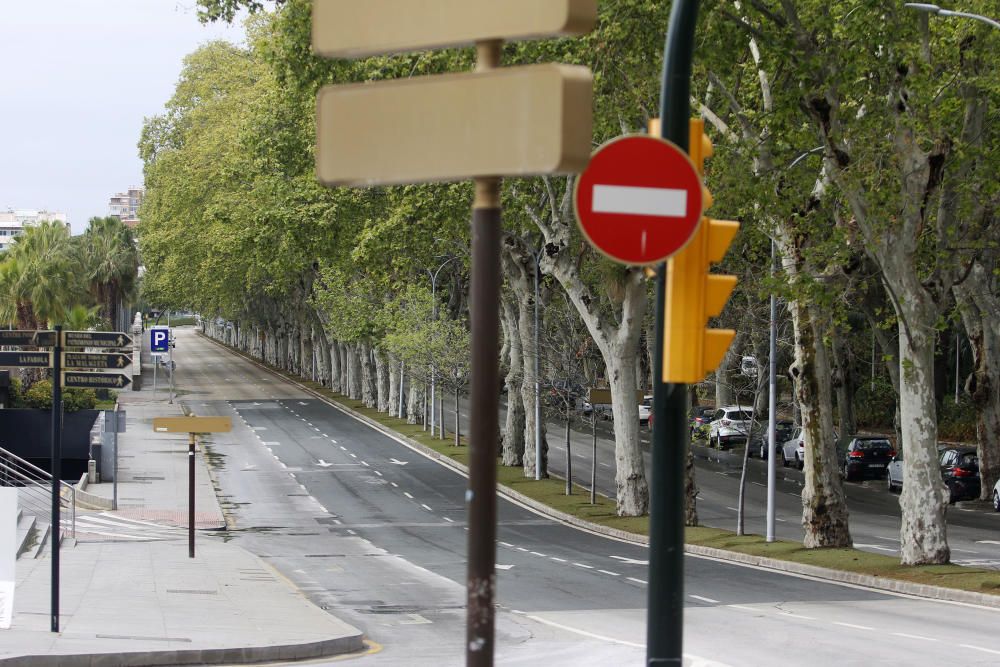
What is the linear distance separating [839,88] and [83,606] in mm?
14708

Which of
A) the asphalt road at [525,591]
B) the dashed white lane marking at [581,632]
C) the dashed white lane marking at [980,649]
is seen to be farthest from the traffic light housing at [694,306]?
the dashed white lane marking at [980,649]

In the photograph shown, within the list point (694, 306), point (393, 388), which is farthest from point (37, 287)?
point (694, 306)

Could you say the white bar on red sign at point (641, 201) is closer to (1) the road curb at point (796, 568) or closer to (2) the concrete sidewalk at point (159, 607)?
(2) the concrete sidewalk at point (159, 607)

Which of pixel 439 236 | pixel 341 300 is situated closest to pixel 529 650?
pixel 439 236

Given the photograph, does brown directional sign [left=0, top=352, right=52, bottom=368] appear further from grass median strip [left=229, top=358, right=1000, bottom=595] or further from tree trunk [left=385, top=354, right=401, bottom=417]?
tree trunk [left=385, top=354, right=401, bottom=417]

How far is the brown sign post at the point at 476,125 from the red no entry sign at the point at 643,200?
1.02 meters

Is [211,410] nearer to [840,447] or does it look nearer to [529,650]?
[840,447]

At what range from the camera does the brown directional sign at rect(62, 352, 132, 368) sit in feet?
53.9

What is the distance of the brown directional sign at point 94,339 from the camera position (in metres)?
16.5

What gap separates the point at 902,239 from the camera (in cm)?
2573

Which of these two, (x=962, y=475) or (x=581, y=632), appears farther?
(x=962, y=475)

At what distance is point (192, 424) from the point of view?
25.8 metres

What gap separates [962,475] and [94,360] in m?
33.1

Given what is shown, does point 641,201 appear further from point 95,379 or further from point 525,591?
point 525,591
